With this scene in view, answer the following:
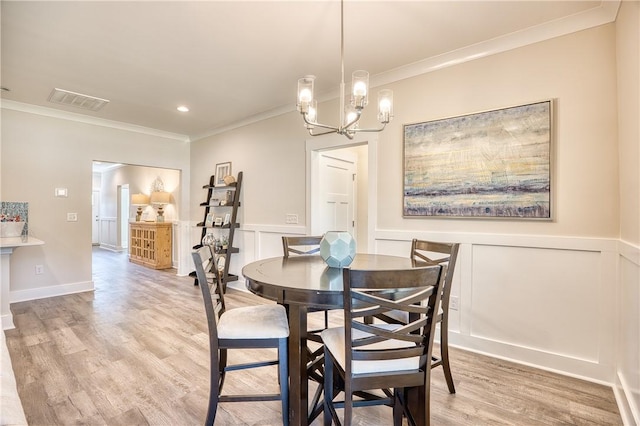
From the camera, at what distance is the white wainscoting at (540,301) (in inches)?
82.8

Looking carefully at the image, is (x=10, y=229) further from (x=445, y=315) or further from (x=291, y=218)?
(x=445, y=315)

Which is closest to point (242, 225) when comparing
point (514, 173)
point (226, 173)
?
point (226, 173)

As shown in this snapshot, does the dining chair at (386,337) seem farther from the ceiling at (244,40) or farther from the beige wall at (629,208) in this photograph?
the ceiling at (244,40)

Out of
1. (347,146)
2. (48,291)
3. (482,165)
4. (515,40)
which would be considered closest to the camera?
(515,40)

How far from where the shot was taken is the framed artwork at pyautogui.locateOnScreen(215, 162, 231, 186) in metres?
4.86

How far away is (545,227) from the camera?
7.56 ft

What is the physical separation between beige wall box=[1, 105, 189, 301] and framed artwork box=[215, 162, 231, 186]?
1414 millimetres

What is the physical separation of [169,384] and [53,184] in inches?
148

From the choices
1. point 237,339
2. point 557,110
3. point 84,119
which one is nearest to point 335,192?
point 557,110

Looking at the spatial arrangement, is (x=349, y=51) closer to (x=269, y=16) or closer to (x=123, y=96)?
(x=269, y=16)

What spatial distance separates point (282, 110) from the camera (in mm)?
4020

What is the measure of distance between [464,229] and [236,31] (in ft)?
7.87

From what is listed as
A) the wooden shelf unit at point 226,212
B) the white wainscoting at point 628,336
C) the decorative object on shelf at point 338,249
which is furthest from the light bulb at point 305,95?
the wooden shelf unit at point 226,212

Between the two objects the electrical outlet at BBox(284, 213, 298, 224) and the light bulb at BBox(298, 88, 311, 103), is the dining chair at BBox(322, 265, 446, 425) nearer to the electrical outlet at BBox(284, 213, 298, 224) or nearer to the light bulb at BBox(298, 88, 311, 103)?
the light bulb at BBox(298, 88, 311, 103)
